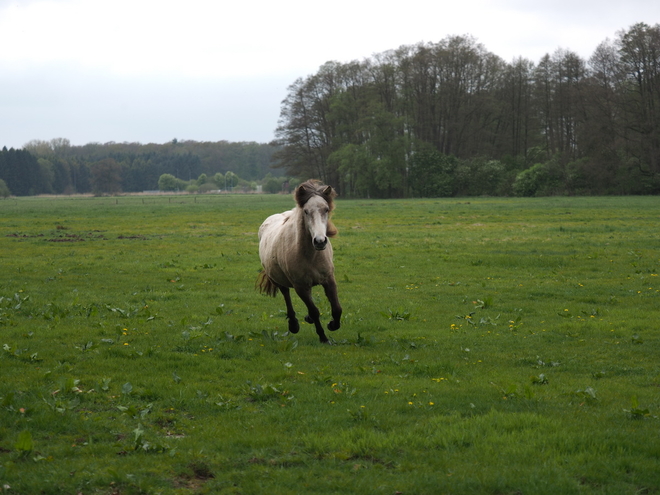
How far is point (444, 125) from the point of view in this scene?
9012cm

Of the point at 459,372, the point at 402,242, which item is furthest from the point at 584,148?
the point at 459,372

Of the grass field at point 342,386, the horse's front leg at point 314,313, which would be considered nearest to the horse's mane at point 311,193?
the horse's front leg at point 314,313

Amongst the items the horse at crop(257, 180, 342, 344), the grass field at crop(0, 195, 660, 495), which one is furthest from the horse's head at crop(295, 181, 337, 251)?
the grass field at crop(0, 195, 660, 495)

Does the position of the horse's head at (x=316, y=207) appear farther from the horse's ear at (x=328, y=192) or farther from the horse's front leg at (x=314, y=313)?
the horse's front leg at (x=314, y=313)

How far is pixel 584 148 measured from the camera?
241ft

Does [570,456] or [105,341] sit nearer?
[570,456]

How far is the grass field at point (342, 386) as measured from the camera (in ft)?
17.5

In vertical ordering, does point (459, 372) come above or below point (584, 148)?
below

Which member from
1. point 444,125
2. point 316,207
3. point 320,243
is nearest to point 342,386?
point 320,243

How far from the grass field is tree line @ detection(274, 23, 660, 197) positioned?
66.1 metres

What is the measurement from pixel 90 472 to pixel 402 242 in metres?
21.9

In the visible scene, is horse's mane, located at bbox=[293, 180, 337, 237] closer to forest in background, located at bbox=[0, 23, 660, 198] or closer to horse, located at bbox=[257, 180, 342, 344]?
horse, located at bbox=[257, 180, 342, 344]

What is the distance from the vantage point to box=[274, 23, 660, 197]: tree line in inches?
3145

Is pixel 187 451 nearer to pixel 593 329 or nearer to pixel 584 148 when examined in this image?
pixel 593 329
